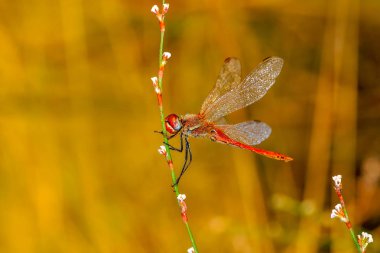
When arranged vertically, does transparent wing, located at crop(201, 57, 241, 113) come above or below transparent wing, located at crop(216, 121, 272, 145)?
above

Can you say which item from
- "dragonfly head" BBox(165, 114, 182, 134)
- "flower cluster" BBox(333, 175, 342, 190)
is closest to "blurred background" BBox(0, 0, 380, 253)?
"dragonfly head" BBox(165, 114, 182, 134)

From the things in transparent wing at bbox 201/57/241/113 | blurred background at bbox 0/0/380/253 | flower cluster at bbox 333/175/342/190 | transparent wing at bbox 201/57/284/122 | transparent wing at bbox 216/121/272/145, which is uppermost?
blurred background at bbox 0/0/380/253

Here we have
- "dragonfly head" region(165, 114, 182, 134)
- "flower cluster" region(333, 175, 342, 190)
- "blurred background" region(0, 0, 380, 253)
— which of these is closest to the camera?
"flower cluster" region(333, 175, 342, 190)

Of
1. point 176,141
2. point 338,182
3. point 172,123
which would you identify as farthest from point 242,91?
point 176,141

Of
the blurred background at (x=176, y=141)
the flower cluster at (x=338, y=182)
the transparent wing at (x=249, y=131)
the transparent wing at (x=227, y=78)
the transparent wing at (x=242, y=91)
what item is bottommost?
the flower cluster at (x=338, y=182)

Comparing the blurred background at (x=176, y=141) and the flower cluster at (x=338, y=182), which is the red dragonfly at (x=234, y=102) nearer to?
the flower cluster at (x=338, y=182)

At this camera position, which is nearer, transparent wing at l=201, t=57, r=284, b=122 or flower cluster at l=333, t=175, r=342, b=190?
flower cluster at l=333, t=175, r=342, b=190

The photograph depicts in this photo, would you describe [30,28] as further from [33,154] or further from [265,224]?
[265,224]

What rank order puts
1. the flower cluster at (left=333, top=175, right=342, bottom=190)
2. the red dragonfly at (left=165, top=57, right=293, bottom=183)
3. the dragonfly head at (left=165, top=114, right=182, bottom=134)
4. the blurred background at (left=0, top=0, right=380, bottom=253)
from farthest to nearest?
the blurred background at (left=0, top=0, right=380, bottom=253)
the red dragonfly at (left=165, top=57, right=293, bottom=183)
the dragonfly head at (left=165, top=114, right=182, bottom=134)
the flower cluster at (left=333, top=175, right=342, bottom=190)

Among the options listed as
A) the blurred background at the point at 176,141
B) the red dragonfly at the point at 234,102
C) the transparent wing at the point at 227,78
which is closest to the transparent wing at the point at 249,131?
the red dragonfly at the point at 234,102

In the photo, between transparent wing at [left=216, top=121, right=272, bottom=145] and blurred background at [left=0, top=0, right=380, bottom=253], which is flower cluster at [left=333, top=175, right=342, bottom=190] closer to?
transparent wing at [left=216, top=121, right=272, bottom=145]
